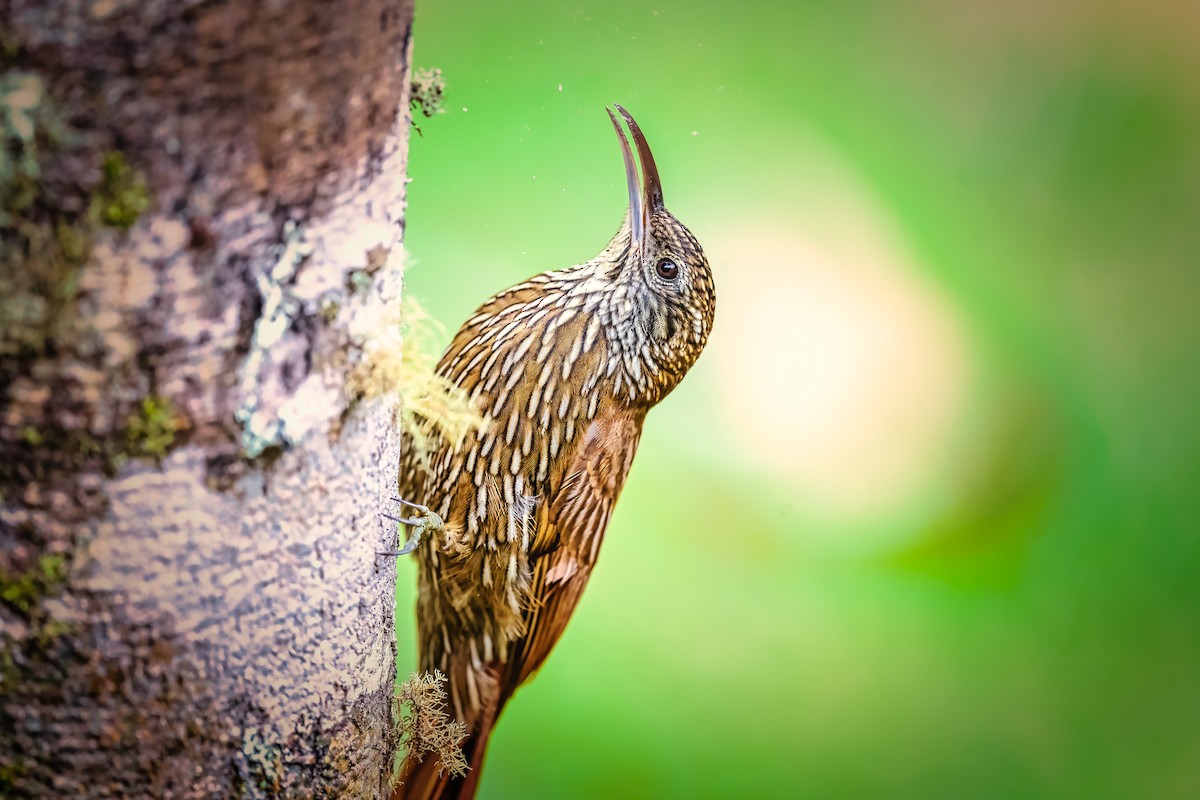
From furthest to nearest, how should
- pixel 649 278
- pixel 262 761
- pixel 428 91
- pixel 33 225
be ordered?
pixel 649 278 < pixel 428 91 < pixel 262 761 < pixel 33 225

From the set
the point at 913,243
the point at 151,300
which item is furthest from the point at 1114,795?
the point at 151,300

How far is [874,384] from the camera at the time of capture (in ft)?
6.43

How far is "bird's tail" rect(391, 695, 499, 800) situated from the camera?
1701 millimetres

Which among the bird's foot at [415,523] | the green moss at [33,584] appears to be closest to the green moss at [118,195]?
the green moss at [33,584]

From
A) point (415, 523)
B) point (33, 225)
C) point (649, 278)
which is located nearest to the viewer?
point (33, 225)

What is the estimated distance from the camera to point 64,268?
0.78m

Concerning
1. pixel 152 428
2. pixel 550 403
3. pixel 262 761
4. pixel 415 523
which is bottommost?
pixel 262 761

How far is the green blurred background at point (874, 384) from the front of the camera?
1.78m

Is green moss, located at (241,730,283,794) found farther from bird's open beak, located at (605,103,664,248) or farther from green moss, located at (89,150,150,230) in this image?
bird's open beak, located at (605,103,664,248)

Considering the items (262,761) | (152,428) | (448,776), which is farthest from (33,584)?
(448,776)

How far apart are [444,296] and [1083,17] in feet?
5.06

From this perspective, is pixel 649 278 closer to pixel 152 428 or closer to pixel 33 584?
pixel 152 428

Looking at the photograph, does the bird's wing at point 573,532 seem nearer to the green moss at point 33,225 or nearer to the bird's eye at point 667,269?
the bird's eye at point 667,269

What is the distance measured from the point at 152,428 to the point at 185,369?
0.22ft
